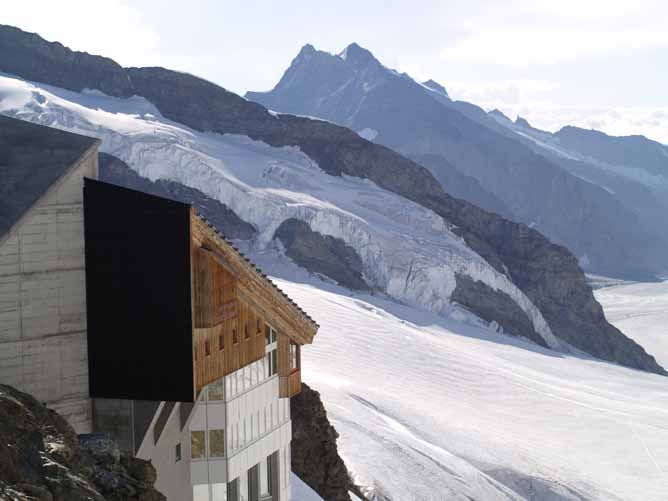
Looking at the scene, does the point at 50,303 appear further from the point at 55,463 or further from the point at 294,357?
the point at 294,357

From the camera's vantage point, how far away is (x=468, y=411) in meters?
44.5

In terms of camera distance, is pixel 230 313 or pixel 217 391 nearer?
pixel 230 313

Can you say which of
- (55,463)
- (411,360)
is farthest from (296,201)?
(55,463)

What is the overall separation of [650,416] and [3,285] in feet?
155

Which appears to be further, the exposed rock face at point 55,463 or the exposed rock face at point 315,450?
the exposed rock face at point 315,450

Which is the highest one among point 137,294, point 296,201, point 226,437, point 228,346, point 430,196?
point 430,196

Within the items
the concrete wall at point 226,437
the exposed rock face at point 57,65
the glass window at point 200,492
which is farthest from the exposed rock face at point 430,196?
the glass window at point 200,492

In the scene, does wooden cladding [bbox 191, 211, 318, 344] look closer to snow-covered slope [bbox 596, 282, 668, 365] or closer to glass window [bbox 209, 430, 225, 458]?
glass window [bbox 209, 430, 225, 458]

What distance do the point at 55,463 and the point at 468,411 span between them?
125ft

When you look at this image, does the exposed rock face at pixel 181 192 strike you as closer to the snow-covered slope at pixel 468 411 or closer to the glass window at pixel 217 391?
the snow-covered slope at pixel 468 411

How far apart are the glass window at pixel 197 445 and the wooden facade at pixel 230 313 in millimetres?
1065

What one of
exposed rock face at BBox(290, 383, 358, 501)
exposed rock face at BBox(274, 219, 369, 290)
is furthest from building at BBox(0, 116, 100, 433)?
exposed rock face at BBox(274, 219, 369, 290)

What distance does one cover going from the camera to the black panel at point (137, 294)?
10469 millimetres

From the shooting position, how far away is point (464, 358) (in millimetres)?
54250
